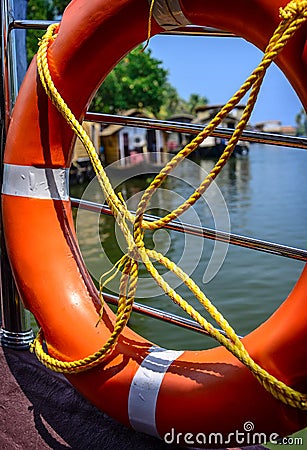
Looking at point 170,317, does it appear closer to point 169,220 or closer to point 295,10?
point 169,220

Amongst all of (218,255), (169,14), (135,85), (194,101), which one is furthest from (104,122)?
(194,101)

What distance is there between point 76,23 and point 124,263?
36 cm

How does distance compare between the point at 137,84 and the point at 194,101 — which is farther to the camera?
the point at 194,101

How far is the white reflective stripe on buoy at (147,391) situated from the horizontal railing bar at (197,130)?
1.10 ft

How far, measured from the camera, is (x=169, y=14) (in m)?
0.84

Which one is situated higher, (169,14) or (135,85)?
(169,14)

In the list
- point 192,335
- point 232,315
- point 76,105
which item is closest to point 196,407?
point 76,105

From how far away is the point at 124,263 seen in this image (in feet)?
2.79

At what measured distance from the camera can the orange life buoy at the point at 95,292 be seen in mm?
782

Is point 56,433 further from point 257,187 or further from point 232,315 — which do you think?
point 257,187

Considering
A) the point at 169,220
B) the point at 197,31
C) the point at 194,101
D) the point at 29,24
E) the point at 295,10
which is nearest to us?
the point at 295,10

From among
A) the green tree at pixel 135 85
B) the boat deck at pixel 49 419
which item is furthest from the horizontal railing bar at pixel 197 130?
the green tree at pixel 135 85

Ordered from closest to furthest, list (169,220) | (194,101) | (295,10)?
1. (295,10)
2. (169,220)
3. (194,101)

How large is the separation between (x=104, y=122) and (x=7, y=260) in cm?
32
